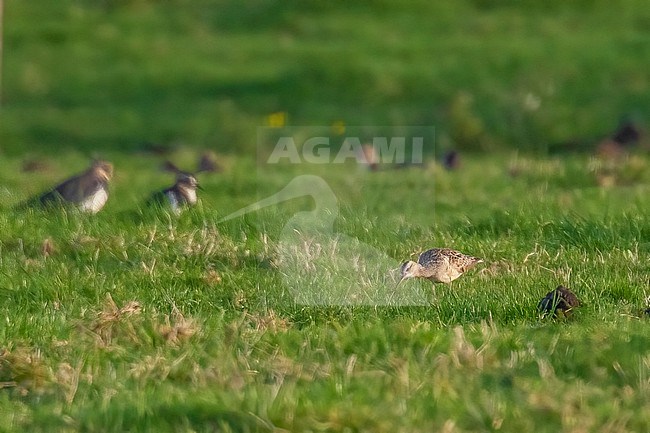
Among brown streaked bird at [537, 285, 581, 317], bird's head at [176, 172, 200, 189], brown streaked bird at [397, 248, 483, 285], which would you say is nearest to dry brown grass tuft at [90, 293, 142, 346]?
brown streaked bird at [397, 248, 483, 285]

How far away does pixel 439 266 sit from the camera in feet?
25.1

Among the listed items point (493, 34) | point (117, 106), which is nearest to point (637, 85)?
point (493, 34)

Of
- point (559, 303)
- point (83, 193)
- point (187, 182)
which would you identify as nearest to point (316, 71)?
point (187, 182)

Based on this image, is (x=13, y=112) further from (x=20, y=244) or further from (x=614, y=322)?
(x=614, y=322)

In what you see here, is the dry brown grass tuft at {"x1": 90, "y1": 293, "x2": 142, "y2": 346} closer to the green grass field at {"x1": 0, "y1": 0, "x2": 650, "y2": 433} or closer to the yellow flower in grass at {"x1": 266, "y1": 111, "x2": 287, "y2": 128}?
the green grass field at {"x1": 0, "y1": 0, "x2": 650, "y2": 433}

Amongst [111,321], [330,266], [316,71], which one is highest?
[111,321]

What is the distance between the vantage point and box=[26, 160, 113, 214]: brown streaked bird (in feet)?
31.7

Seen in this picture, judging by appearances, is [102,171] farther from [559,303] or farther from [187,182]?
[559,303]

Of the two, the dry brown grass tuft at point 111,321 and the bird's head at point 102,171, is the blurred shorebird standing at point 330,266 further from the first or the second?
the bird's head at point 102,171

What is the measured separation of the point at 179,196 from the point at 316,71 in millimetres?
17532

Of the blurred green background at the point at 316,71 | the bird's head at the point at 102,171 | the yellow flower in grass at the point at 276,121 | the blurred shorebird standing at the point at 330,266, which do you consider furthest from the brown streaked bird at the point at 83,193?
the blurred green background at the point at 316,71

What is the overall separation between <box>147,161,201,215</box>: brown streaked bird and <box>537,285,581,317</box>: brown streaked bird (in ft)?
10.5

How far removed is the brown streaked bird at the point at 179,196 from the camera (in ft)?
30.9

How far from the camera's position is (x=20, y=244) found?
8.45 meters
